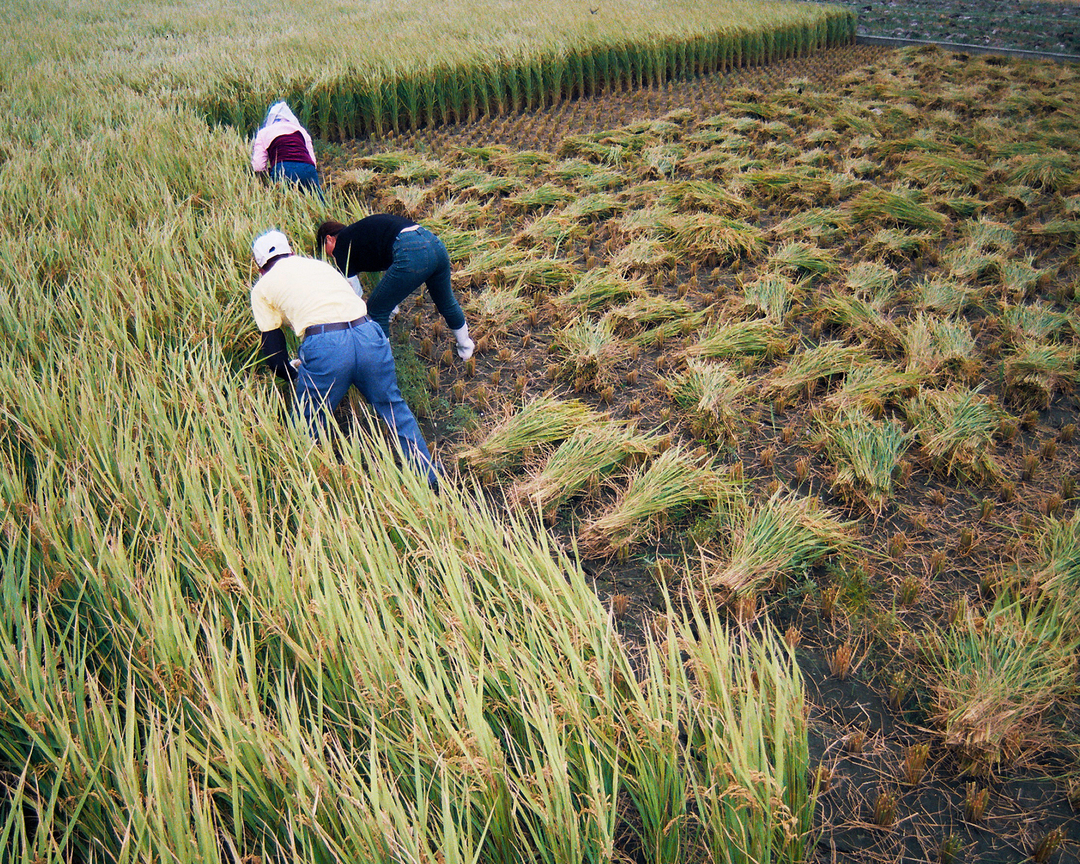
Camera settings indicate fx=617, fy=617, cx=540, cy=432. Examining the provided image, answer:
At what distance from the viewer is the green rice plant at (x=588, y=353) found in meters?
2.99

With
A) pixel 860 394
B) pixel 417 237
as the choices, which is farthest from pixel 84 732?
pixel 860 394

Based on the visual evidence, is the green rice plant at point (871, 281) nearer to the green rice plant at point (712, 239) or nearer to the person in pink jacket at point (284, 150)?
the green rice plant at point (712, 239)

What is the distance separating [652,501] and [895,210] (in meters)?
3.61

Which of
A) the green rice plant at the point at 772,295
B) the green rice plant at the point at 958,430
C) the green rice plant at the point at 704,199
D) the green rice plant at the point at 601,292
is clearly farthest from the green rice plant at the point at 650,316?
the green rice plant at the point at 704,199

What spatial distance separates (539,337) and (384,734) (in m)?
2.54

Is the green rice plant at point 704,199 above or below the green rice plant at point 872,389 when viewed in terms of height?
above

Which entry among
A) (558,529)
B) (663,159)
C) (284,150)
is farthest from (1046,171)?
(284,150)

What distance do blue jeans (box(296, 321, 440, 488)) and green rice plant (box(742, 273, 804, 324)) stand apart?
2.05 metres

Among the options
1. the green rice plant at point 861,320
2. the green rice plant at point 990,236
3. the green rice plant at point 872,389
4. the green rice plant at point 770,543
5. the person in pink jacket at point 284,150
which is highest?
the person in pink jacket at point 284,150

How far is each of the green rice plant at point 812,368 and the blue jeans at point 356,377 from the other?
1.62 meters

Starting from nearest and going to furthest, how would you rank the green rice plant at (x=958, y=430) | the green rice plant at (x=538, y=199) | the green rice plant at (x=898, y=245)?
the green rice plant at (x=958, y=430)
the green rice plant at (x=898, y=245)
the green rice plant at (x=538, y=199)

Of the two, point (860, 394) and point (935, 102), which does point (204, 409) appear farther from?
point (935, 102)

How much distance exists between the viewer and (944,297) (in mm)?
3467

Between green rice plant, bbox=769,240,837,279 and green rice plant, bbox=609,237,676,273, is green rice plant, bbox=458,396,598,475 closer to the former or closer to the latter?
green rice plant, bbox=609,237,676,273
